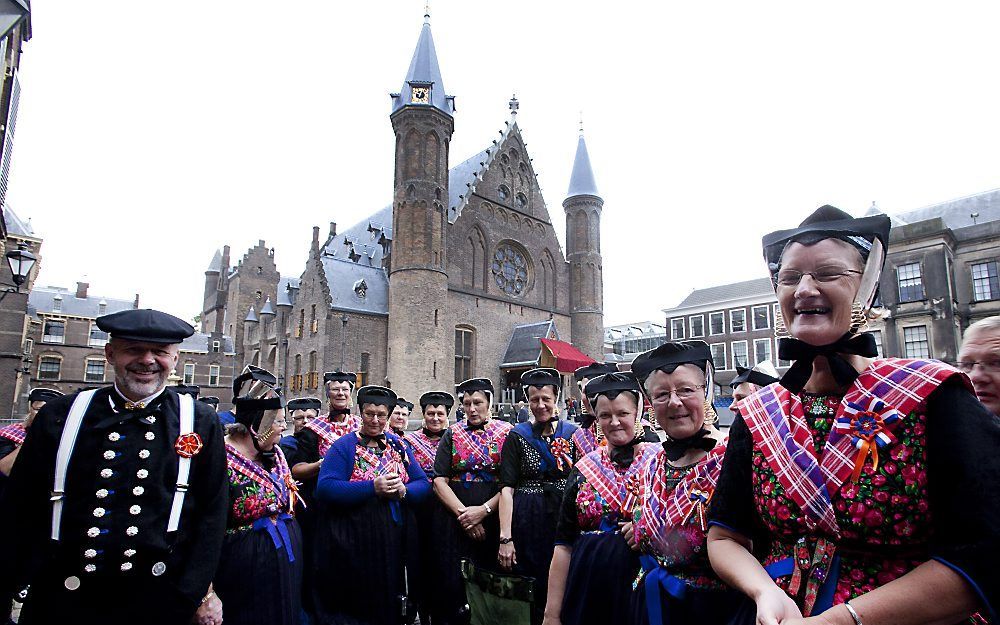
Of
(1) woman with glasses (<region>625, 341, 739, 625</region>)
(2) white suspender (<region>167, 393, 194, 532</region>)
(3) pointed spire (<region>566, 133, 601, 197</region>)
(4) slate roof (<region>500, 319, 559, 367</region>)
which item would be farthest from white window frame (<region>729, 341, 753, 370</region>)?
(2) white suspender (<region>167, 393, 194, 532</region>)

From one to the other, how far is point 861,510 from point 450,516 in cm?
411

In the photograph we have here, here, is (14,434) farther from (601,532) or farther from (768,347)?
(768,347)

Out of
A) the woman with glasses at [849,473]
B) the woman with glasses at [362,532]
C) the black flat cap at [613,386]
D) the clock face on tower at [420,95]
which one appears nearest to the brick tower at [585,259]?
the clock face on tower at [420,95]

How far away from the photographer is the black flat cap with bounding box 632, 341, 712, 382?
2.55 metres

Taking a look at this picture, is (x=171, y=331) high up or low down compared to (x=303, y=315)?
down

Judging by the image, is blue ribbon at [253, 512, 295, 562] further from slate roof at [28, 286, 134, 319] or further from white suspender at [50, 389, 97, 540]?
slate roof at [28, 286, 134, 319]

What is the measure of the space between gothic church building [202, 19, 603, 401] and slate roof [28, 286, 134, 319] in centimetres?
1669

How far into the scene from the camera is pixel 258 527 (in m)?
3.68

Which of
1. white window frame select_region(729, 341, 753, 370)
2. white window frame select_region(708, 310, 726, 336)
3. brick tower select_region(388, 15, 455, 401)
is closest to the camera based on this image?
brick tower select_region(388, 15, 455, 401)

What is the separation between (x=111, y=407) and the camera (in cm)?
291

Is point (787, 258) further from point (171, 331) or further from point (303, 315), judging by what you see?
point (303, 315)

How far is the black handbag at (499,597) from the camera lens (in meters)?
4.00

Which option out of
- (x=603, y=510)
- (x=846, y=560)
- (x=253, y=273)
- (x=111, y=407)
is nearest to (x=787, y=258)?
(x=846, y=560)

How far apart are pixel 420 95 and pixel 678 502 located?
95.7ft
